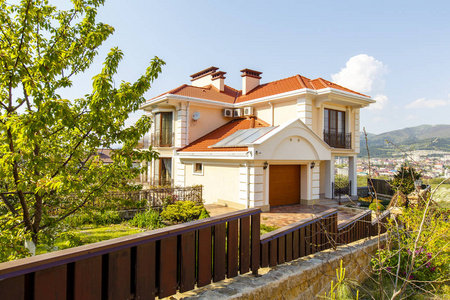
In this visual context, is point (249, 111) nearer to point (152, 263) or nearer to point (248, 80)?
point (248, 80)

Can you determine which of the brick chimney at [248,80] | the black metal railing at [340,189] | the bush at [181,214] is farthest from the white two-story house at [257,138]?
the bush at [181,214]

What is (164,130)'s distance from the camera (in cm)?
1762

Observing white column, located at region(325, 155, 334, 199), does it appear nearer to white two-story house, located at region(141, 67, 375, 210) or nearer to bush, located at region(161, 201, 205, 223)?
white two-story house, located at region(141, 67, 375, 210)

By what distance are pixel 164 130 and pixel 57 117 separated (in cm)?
1383

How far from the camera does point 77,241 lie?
16.9 ft

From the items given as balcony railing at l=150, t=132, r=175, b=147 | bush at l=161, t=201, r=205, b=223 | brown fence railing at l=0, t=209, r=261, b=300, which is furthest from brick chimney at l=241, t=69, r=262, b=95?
brown fence railing at l=0, t=209, r=261, b=300

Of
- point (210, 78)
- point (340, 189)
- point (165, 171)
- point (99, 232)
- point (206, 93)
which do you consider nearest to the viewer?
point (99, 232)

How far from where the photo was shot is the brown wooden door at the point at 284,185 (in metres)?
13.5

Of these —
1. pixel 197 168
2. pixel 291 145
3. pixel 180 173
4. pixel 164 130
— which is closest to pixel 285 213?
pixel 291 145

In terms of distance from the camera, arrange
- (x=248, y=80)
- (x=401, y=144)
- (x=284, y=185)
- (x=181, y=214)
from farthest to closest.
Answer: (x=248, y=80), (x=284, y=185), (x=181, y=214), (x=401, y=144)

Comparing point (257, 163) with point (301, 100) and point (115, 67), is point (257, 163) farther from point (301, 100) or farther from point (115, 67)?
point (115, 67)

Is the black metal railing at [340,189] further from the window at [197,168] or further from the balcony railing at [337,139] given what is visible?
the window at [197,168]

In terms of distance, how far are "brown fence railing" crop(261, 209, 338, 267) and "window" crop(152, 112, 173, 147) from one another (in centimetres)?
1263

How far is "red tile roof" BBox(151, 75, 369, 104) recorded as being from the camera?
628 inches
